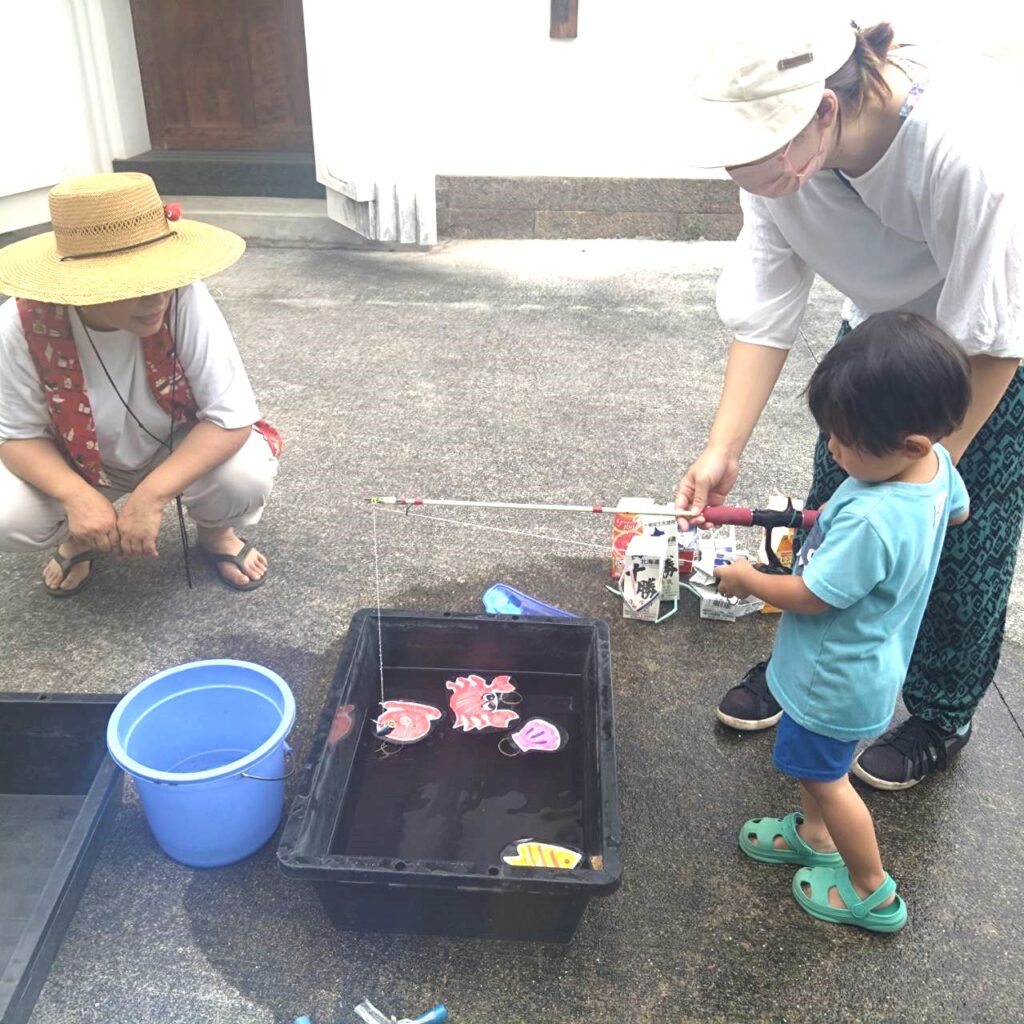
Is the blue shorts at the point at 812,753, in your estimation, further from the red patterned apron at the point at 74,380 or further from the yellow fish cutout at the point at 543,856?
the red patterned apron at the point at 74,380

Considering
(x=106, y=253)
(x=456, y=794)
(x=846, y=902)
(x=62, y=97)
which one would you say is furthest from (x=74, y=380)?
(x=62, y=97)

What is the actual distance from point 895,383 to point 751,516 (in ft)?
1.37

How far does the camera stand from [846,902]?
65.2 inches

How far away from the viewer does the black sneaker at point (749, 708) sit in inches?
81.1

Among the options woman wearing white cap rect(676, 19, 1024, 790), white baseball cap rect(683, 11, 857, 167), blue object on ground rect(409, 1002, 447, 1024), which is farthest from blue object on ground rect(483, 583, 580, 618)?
white baseball cap rect(683, 11, 857, 167)

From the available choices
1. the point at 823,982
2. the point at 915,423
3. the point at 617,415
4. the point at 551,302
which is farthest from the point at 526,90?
the point at 823,982

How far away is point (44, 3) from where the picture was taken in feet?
16.1

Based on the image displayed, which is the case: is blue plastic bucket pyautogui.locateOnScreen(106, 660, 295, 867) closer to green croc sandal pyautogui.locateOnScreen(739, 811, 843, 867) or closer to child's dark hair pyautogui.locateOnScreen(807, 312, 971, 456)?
green croc sandal pyautogui.locateOnScreen(739, 811, 843, 867)

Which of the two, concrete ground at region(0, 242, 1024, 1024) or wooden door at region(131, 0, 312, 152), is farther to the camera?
wooden door at region(131, 0, 312, 152)

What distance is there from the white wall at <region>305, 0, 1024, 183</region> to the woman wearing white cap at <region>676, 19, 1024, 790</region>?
11.2ft

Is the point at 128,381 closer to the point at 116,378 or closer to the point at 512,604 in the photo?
the point at 116,378

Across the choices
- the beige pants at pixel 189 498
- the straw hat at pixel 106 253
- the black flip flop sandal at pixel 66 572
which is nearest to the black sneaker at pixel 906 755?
the beige pants at pixel 189 498

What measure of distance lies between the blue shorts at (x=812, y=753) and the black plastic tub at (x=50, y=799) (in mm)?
1225

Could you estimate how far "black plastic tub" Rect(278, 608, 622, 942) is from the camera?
1.45 metres
